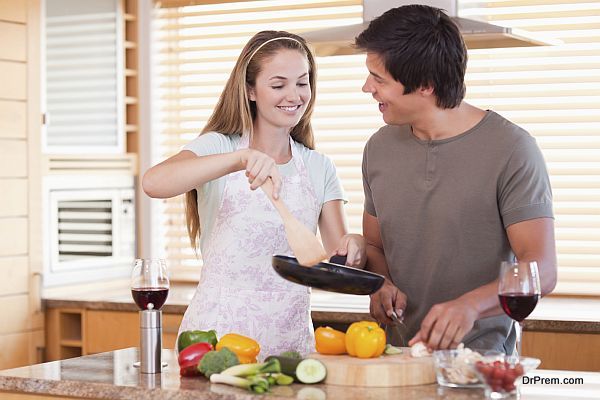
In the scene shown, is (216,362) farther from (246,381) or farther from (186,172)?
(186,172)

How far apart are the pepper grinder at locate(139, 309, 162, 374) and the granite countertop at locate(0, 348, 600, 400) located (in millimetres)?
24

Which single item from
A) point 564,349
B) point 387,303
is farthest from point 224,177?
point 564,349

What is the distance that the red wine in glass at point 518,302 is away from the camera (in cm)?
190

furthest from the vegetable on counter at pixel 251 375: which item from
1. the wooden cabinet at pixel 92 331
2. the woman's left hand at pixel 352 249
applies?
the wooden cabinet at pixel 92 331

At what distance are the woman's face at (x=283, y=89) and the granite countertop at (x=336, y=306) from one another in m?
1.08

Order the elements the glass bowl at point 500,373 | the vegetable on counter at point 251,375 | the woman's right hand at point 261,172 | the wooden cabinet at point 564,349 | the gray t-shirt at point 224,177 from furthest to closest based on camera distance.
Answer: the wooden cabinet at point 564,349 → the gray t-shirt at point 224,177 → the woman's right hand at point 261,172 → the vegetable on counter at point 251,375 → the glass bowl at point 500,373

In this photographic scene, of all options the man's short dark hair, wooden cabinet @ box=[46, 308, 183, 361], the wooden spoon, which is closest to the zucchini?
the wooden spoon

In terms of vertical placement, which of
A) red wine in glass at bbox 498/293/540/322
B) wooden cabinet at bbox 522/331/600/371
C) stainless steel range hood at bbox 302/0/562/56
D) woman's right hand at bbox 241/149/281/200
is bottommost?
wooden cabinet at bbox 522/331/600/371

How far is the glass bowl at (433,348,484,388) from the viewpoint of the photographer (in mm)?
1943

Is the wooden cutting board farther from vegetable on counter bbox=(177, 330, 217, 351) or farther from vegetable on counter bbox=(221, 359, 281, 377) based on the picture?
vegetable on counter bbox=(177, 330, 217, 351)

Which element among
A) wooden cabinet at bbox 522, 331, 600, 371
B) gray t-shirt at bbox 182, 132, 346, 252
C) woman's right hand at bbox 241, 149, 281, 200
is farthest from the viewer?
wooden cabinet at bbox 522, 331, 600, 371

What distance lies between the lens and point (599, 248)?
391 cm

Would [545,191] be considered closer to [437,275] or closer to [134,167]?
[437,275]

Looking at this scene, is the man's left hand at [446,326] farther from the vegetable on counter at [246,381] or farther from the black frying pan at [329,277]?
the vegetable on counter at [246,381]
